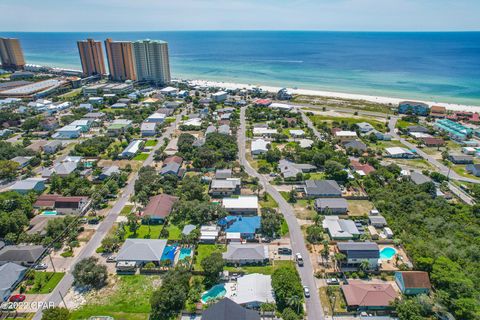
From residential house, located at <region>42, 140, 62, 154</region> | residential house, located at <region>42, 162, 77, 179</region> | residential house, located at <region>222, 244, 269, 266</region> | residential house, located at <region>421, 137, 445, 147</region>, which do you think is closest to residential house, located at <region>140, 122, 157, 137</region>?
residential house, located at <region>42, 140, 62, 154</region>

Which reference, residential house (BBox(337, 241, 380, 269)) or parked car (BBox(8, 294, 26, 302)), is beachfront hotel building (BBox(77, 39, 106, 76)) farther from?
residential house (BBox(337, 241, 380, 269))

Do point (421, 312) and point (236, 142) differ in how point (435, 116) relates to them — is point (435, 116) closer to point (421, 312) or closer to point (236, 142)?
point (236, 142)

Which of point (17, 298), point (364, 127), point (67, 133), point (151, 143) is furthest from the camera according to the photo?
point (364, 127)

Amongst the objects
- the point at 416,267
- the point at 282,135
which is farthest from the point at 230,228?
the point at 282,135

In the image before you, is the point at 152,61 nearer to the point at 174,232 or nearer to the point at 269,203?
the point at 269,203

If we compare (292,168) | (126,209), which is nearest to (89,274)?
(126,209)
